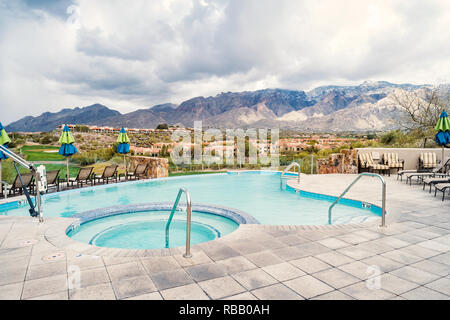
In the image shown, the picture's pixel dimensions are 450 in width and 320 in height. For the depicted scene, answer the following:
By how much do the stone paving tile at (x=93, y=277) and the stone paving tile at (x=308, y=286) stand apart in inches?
75.4

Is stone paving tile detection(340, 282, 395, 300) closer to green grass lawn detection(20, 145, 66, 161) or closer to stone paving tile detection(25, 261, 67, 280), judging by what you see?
stone paving tile detection(25, 261, 67, 280)

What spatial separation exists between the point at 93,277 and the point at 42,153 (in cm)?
2324

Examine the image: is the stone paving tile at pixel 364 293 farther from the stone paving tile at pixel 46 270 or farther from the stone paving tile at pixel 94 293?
→ the stone paving tile at pixel 46 270

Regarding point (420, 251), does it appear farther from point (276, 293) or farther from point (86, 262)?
point (86, 262)

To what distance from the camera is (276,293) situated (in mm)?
2705

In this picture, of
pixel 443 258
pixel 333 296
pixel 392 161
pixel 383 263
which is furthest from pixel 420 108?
pixel 333 296

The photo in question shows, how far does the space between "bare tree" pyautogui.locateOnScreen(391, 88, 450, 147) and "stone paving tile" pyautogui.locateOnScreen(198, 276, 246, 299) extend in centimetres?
2110

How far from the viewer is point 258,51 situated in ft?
75.2

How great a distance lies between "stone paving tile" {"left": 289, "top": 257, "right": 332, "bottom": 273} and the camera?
3.25 meters

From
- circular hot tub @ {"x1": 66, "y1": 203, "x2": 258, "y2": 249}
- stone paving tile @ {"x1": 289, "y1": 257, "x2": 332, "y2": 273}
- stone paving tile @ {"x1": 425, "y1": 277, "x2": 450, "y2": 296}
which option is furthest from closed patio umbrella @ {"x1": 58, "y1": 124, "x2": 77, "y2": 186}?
stone paving tile @ {"x1": 425, "y1": 277, "x2": 450, "y2": 296}

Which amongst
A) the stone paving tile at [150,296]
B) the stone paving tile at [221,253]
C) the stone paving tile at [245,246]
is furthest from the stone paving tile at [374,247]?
the stone paving tile at [150,296]

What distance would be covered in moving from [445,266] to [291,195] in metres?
6.32
